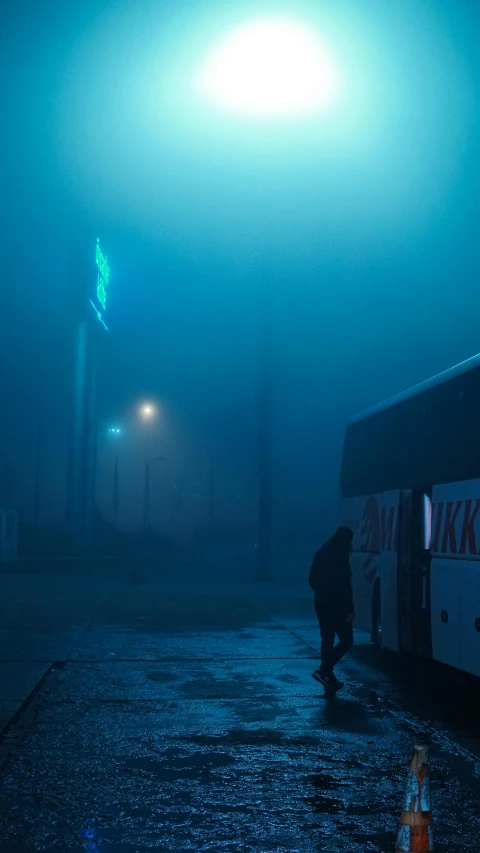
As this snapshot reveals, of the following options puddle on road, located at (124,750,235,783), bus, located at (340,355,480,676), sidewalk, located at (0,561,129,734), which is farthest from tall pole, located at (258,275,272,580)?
puddle on road, located at (124,750,235,783)

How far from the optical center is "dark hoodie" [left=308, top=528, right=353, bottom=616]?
37.1 feet

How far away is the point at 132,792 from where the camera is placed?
694 centimetres

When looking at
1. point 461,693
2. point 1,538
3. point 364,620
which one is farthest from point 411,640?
point 1,538

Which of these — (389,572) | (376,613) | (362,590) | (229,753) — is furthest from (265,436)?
(229,753)

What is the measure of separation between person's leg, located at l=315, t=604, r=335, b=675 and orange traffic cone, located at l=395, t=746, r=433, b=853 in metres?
6.96

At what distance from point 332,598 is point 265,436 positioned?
23.4 m

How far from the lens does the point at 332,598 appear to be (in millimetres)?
11266

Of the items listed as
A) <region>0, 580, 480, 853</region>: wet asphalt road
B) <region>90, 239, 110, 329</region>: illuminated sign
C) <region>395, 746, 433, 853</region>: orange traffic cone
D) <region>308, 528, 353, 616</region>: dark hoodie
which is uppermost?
<region>90, 239, 110, 329</region>: illuminated sign

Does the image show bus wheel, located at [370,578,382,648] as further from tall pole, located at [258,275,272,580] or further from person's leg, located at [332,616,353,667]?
tall pole, located at [258,275,272,580]

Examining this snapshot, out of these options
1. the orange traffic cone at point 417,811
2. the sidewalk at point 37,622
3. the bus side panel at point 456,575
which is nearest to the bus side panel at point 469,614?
the bus side panel at point 456,575

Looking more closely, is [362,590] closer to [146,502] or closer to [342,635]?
[342,635]

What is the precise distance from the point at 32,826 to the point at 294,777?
2.06 metres

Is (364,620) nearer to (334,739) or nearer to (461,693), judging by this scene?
(461,693)

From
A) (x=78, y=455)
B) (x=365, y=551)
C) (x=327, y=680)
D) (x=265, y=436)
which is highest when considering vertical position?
(x=78, y=455)
